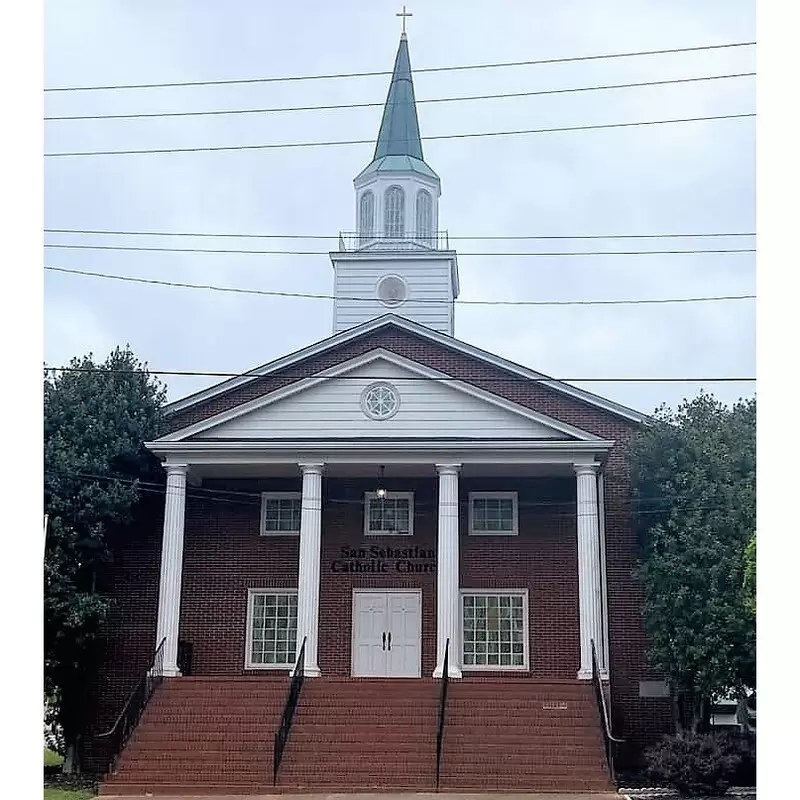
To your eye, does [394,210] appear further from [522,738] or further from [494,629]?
[522,738]

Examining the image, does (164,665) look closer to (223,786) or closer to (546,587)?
(223,786)

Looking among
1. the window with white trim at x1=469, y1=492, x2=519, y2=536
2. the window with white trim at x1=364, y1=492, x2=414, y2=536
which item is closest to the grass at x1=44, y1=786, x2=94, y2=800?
the window with white trim at x1=364, y1=492, x2=414, y2=536

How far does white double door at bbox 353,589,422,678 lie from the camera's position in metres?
21.5

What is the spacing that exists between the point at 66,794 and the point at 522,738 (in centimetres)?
657

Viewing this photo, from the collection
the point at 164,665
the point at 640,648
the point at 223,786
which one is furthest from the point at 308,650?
the point at 640,648

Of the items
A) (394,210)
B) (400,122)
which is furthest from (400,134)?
(394,210)

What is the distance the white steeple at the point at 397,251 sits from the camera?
29.3m

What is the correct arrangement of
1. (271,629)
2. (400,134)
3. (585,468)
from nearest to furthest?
(585,468)
(271,629)
(400,134)

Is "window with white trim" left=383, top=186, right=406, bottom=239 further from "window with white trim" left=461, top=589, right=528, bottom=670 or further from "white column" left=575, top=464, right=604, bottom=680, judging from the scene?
"white column" left=575, top=464, right=604, bottom=680

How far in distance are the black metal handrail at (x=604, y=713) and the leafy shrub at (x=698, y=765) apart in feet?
2.43

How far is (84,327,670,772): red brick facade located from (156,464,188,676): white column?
1.57m

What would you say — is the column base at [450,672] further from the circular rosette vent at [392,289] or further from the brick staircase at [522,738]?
the circular rosette vent at [392,289]

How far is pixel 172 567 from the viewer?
1988 centimetres

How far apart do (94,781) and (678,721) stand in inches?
390
